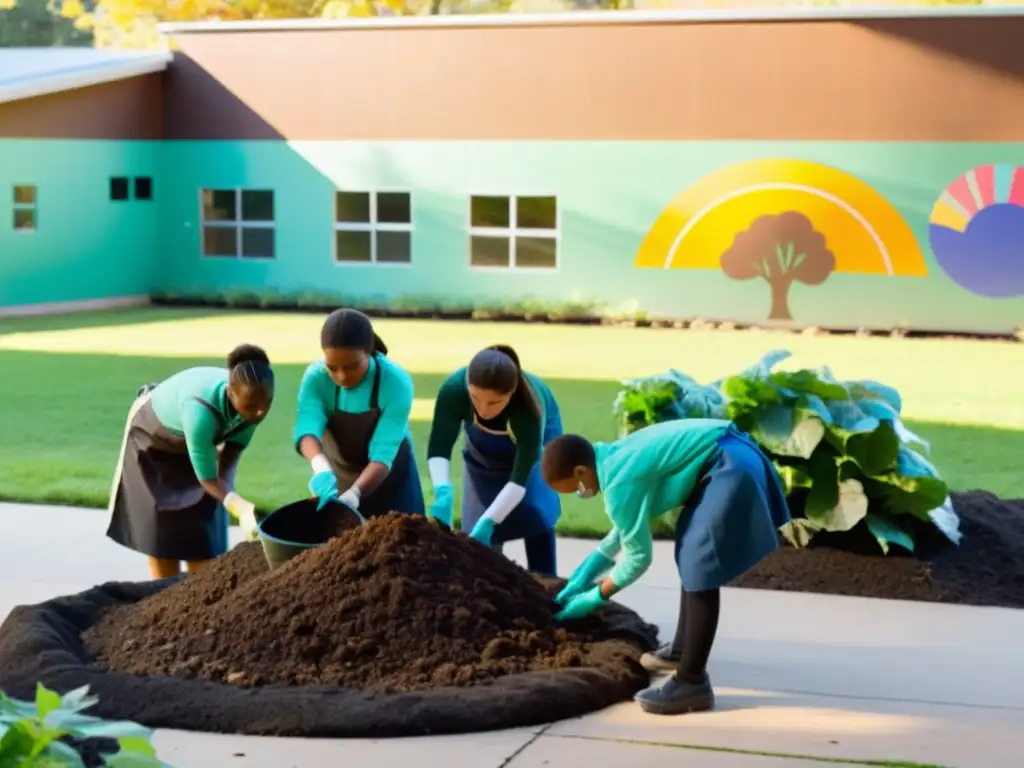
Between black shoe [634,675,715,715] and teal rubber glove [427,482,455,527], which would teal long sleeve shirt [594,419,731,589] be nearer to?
black shoe [634,675,715,715]

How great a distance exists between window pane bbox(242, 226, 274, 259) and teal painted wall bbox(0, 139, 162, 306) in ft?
5.45

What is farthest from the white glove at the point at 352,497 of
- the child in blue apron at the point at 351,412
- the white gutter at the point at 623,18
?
the white gutter at the point at 623,18

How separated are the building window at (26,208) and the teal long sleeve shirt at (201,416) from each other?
18963 millimetres

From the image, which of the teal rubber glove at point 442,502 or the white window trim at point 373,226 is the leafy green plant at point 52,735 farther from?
the white window trim at point 373,226

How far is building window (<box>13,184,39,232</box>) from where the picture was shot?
24906 millimetres

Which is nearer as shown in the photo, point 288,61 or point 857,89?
point 857,89

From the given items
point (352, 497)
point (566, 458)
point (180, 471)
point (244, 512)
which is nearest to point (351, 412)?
point (352, 497)

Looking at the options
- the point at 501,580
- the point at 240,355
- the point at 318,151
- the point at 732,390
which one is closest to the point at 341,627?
the point at 501,580

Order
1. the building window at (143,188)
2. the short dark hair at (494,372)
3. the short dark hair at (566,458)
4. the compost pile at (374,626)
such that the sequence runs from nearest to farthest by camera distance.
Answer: the short dark hair at (566,458)
the compost pile at (374,626)
the short dark hair at (494,372)
the building window at (143,188)

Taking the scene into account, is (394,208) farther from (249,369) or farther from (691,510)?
(691,510)

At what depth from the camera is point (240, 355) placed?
6484mm

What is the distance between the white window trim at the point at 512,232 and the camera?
83.3 feet

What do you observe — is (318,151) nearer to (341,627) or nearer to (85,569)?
(85,569)

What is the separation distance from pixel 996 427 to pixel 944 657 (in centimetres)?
762
